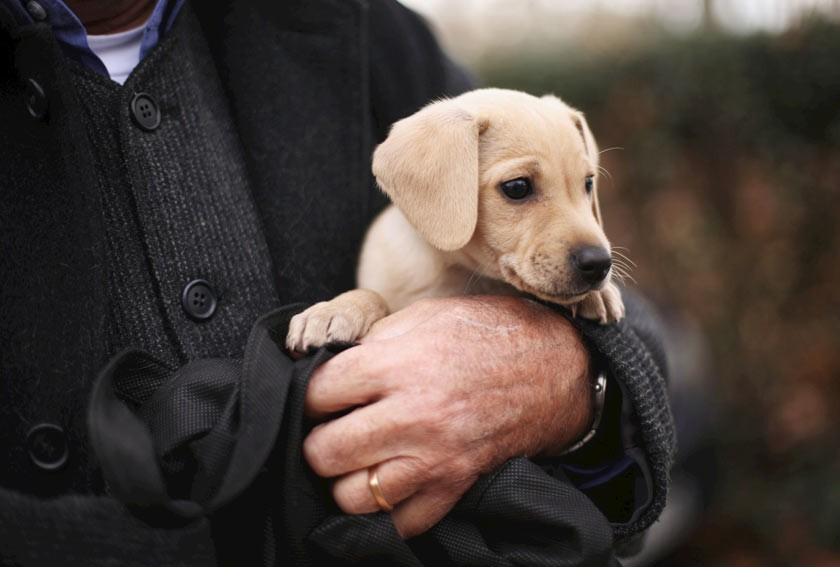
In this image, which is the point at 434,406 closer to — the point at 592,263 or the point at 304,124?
the point at 592,263

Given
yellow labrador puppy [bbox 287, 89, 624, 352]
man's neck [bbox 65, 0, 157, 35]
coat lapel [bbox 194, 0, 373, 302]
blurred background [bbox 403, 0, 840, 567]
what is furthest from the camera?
blurred background [bbox 403, 0, 840, 567]

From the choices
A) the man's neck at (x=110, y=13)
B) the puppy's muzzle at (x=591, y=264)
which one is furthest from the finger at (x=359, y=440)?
the man's neck at (x=110, y=13)

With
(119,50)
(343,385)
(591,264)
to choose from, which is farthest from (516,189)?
(119,50)

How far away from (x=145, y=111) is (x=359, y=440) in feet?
3.28

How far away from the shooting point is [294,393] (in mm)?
1570

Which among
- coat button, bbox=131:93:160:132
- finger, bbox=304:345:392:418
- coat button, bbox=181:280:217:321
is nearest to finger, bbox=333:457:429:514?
finger, bbox=304:345:392:418

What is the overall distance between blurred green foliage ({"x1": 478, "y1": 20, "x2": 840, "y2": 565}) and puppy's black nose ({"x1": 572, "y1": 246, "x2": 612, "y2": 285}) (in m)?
3.25

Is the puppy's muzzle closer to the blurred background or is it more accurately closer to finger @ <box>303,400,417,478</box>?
finger @ <box>303,400,417,478</box>

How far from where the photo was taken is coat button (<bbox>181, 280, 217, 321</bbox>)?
1.83 meters

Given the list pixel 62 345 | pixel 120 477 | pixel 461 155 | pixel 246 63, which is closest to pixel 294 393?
pixel 120 477

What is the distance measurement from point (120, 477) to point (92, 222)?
635 mm

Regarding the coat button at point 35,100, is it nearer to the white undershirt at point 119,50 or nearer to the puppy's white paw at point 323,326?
the white undershirt at point 119,50

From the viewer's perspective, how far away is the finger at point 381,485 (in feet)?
5.17

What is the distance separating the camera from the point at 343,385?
1.61 m
